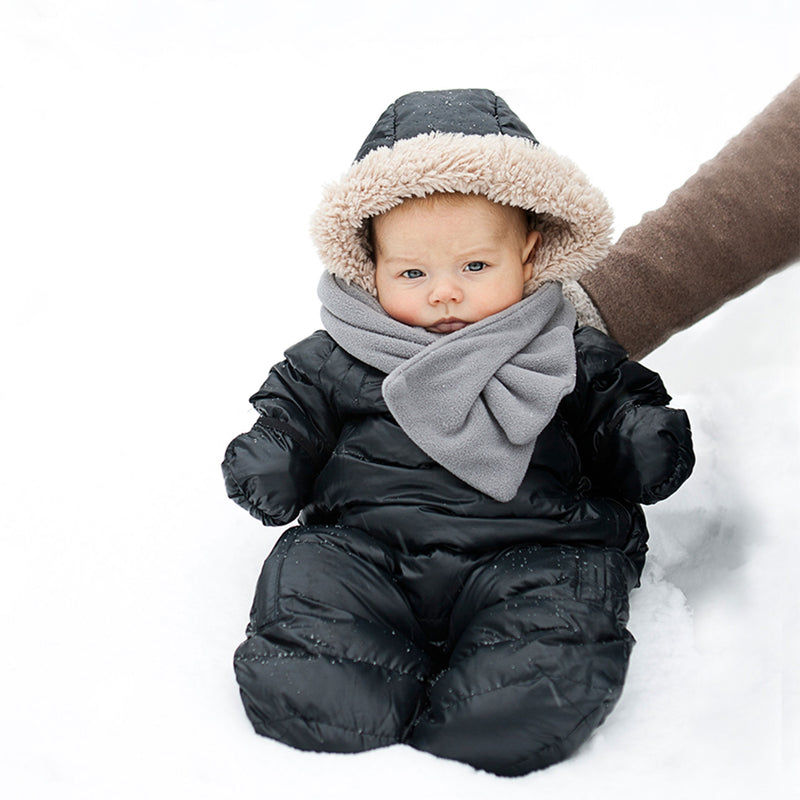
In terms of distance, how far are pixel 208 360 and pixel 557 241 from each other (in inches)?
38.2

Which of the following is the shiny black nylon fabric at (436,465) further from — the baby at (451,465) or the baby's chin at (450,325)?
the baby's chin at (450,325)

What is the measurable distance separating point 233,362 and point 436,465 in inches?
36.8

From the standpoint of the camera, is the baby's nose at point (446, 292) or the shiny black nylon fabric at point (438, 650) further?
the baby's nose at point (446, 292)

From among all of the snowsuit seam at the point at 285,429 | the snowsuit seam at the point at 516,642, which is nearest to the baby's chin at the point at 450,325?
the snowsuit seam at the point at 285,429

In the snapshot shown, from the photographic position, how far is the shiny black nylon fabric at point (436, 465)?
1.40 meters

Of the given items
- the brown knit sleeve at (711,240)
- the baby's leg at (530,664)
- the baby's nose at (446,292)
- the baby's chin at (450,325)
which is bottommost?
the baby's leg at (530,664)

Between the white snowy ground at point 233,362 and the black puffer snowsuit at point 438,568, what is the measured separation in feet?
0.18

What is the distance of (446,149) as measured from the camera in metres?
1.38

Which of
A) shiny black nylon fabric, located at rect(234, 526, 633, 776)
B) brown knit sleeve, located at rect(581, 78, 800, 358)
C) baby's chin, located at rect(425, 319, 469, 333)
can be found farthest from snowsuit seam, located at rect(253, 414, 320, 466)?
brown knit sleeve, located at rect(581, 78, 800, 358)

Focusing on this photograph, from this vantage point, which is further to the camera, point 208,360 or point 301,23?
point 301,23

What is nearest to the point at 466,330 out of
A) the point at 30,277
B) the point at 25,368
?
the point at 25,368

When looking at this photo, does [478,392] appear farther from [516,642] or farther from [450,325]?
[516,642]

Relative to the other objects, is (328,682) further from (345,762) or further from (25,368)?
(25,368)

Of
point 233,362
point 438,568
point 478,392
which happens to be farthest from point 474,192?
point 233,362
